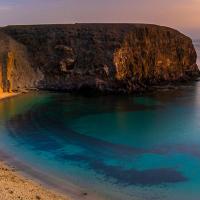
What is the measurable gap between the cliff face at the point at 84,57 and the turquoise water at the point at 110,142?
6.11 m

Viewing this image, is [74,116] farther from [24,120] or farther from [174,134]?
[174,134]

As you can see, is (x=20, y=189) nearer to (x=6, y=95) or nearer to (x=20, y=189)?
(x=20, y=189)

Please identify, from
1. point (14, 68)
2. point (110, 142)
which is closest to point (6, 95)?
point (14, 68)

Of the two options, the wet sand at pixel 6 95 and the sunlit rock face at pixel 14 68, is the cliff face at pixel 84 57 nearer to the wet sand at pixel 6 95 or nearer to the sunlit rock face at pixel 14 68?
the sunlit rock face at pixel 14 68

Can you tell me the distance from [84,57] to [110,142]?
105ft

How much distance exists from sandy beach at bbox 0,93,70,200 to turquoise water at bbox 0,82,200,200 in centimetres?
154

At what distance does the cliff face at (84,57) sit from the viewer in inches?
2477

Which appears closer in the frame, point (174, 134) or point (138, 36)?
point (174, 134)

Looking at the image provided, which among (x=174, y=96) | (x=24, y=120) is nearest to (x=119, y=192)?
(x=24, y=120)

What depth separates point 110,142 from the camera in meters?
35.5

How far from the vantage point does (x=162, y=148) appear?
33656 mm

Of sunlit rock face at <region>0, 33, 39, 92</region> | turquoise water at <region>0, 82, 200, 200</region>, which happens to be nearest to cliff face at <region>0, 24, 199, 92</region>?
sunlit rock face at <region>0, 33, 39, 92</region>

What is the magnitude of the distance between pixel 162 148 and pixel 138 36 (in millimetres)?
39777

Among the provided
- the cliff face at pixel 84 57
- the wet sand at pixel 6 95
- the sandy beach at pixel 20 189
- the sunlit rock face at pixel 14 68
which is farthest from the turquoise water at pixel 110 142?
the cliff face at pixel 84 57
